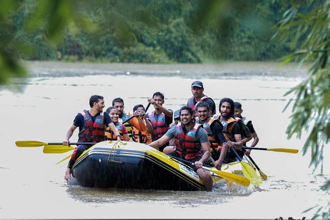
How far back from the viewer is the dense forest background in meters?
2.33

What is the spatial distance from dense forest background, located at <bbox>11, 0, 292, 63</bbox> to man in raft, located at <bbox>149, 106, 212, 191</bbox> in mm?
5666

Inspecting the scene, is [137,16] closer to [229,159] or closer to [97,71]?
[229,159]

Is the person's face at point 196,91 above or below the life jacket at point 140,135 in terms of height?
above

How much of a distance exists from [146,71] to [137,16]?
32799 millimetres

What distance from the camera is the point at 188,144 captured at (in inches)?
330

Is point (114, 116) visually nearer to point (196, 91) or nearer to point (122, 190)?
point (122, 190)

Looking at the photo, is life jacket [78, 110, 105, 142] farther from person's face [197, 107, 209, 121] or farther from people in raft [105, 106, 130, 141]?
person's face [197, 107, 209, 121]

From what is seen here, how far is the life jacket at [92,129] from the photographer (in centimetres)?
873

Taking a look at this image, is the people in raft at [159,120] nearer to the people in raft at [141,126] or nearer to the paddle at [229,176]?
the people in raft at [141,126]

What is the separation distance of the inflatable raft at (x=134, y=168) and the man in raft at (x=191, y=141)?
12cm

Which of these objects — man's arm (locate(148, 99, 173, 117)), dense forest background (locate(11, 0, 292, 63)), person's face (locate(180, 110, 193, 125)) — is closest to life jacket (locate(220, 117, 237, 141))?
man's arm (locate(148, 99, 173, 117))

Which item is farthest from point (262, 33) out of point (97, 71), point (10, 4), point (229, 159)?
point (97, 71)

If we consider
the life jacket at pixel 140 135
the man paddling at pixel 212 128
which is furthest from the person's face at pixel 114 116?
the man paddling at pixel 212 128

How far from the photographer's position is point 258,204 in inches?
354
